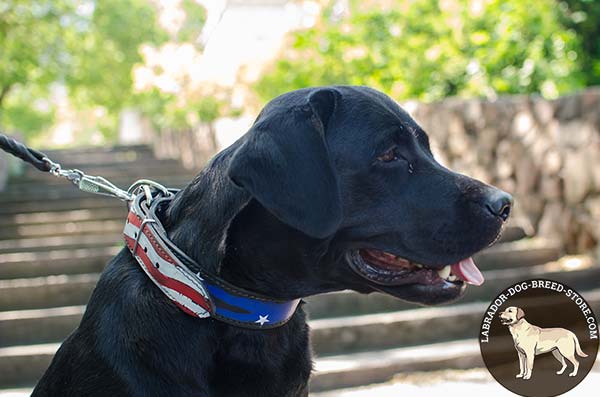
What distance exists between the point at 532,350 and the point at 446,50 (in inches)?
210

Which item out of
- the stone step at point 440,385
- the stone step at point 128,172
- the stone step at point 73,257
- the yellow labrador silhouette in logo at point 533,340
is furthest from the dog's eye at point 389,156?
the stone step at point 128,172

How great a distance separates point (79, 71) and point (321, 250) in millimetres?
23454

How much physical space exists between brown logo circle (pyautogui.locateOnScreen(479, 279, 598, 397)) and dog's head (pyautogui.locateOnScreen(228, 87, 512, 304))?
142cm

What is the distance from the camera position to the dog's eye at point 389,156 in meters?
2.13

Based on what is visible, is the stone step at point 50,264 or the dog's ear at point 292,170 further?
the stone step at point 50,264

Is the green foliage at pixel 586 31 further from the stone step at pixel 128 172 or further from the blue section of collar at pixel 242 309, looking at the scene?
the blue section of collar at pixel 242 309

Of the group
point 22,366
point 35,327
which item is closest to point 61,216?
point 35,327

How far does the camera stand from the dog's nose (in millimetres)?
2090

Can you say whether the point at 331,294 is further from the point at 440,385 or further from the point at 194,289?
the point at 194,289

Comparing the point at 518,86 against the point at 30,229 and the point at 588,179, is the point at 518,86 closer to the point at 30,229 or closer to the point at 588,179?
the point at 588,179

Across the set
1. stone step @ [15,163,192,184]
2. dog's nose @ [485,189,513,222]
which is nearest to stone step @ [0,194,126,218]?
stone step @ [15,163,192,184]

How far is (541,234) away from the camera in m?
6.87

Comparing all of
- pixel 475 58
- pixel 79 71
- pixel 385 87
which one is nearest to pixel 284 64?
pixel 385 87

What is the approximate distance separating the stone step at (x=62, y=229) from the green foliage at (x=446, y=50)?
129 inches
